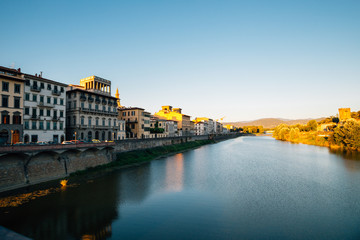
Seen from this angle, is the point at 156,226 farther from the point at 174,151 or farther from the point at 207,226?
the point at 174,151

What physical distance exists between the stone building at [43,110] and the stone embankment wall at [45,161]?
37.4ft

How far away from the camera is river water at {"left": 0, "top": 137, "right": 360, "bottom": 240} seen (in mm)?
17531

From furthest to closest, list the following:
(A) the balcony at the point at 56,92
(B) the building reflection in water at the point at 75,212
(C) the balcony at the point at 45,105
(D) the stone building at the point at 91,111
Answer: (D) the stone building at the point at 91,111
(A) the balcony at the point at 56,92
(C) the balcony at the point at 45,105
(B) the building reflection in water at the point at 75,212

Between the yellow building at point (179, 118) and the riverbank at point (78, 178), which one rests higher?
the yellow building at point (179, 118)

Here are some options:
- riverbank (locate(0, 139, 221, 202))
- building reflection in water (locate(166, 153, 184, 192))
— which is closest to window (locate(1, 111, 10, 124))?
riverbank (locate(0, 139, 221, 202))

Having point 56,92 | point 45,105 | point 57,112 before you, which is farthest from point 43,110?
point 56,92

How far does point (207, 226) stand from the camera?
730 inches

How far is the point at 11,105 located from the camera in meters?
36.2

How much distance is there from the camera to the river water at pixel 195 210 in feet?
57.5

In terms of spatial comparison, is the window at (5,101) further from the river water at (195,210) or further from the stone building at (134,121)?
the stone building at (134,121)

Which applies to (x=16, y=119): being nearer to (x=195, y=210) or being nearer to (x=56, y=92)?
(x=56, y=92)

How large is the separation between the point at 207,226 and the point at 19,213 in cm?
1876

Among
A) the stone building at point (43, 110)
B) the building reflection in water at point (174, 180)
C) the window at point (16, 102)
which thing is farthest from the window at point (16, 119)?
the building reflection in water at point (174, 180)

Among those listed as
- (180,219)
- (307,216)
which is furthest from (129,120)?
(307,216)
